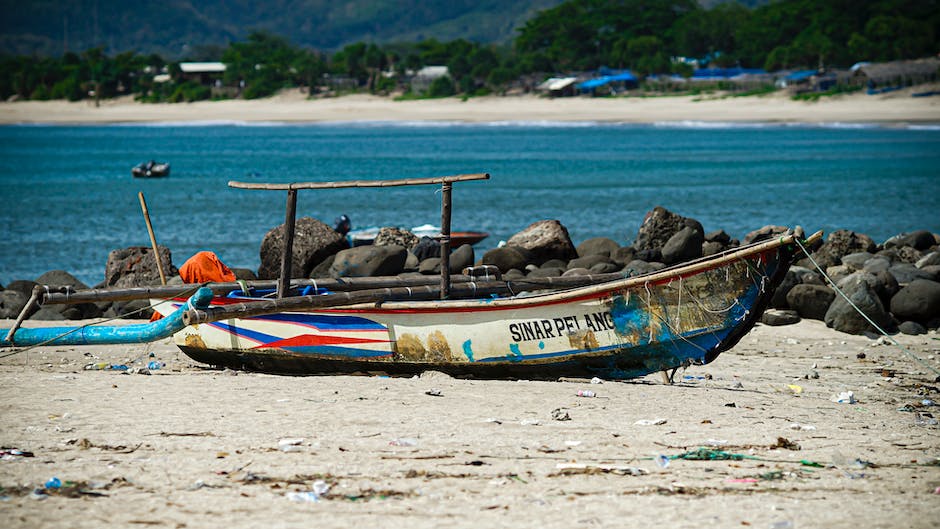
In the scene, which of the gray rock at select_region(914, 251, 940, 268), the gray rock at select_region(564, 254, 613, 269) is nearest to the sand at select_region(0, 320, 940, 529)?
the gray rock at select_region(564, 254, 613, 269)

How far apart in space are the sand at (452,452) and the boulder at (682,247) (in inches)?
260

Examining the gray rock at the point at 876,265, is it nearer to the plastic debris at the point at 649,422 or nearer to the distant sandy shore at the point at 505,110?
the plastic debris at the point at 649,422

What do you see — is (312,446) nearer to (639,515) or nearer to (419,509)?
(419,509)

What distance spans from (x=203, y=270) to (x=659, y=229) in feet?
30.5

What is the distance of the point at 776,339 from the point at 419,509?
8040 millimetres

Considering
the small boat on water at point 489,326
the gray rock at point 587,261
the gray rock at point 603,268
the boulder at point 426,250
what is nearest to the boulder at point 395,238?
the boulder at point 426,250

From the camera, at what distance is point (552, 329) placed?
9617mm

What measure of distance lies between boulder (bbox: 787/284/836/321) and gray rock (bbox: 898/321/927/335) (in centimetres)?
91

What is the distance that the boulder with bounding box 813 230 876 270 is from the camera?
1761 centimetres

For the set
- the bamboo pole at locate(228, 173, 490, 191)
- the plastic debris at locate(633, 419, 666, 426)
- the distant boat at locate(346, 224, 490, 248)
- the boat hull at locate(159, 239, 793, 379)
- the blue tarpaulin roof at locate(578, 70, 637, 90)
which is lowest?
the distant boat at locate(346, 224, 490, 248)

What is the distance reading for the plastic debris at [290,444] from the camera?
7309 mm

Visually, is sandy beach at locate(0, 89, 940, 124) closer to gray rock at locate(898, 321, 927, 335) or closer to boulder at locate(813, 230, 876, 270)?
boulder at locate(813, 230, 876, 270)

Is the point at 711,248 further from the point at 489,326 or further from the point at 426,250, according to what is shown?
the point at 489,326

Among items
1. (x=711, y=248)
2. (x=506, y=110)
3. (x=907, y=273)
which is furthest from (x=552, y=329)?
(x=506, y=110)
